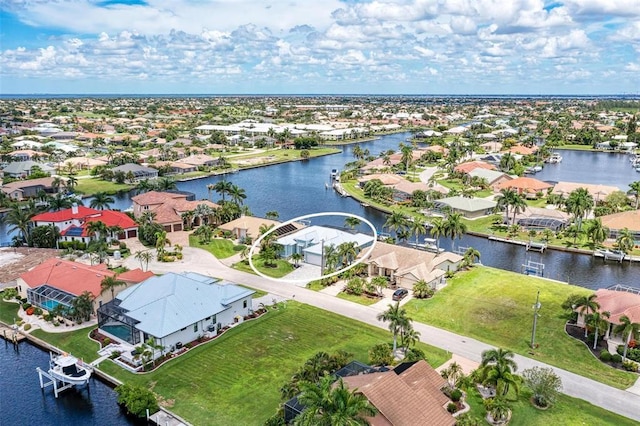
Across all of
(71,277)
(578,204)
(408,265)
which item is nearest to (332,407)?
(408,265)

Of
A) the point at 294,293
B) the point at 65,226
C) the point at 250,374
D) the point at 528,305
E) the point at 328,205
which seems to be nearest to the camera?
the point at 250,374

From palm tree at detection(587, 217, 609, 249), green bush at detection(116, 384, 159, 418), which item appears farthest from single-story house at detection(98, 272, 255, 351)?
palm tree at detection(587, 217, 609, 249)

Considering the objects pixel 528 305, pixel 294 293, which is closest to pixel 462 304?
pixel 528 305

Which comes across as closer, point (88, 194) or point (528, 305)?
point (528, 305)

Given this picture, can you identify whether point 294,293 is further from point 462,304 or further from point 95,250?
point 95,250

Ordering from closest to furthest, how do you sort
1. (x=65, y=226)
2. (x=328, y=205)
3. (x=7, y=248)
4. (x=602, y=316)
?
(x=602, y=316), (x=7, y=248), (x=65, y=226), (x=328, y=205)
